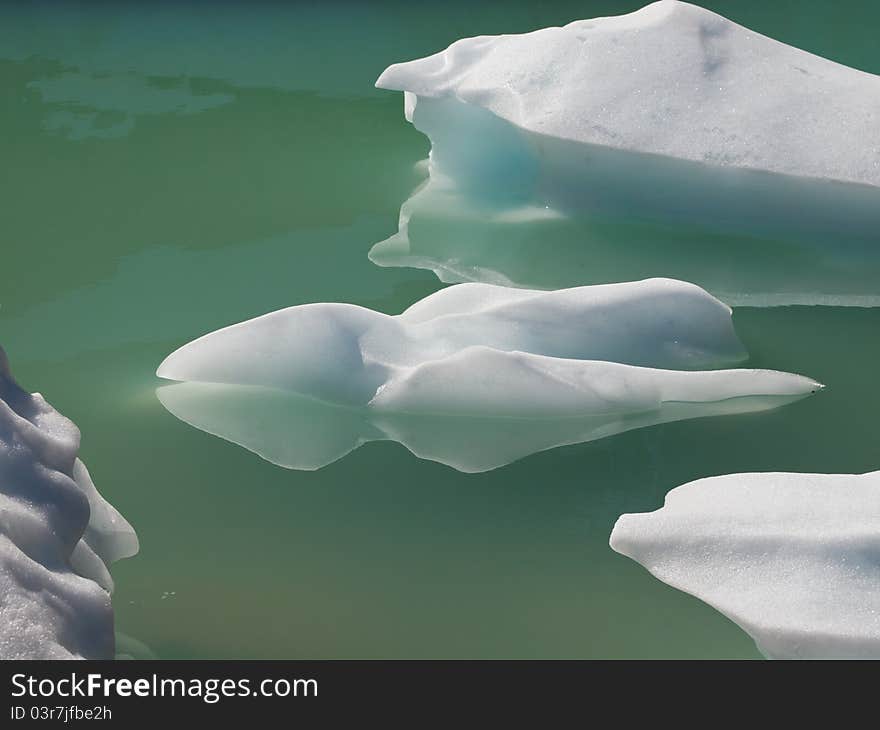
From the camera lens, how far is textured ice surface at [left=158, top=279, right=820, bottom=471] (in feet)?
7.04

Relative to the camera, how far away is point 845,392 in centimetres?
230

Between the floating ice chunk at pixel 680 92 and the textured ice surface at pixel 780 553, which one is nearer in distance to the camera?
the textured ice surface at pixel 780 553

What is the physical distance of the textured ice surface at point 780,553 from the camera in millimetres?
1582

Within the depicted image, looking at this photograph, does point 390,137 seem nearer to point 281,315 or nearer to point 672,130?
point 672,130

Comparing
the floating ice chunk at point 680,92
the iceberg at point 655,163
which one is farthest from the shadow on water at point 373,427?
the floating ice chunk at point 680,92

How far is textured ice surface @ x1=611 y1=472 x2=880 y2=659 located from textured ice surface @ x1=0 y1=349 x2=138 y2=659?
0.66 m

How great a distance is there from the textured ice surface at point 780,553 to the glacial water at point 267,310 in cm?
4

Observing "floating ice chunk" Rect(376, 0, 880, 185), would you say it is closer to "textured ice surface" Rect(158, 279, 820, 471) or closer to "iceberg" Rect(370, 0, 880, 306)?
"iceberg" Rect(370, 0, 880, 306)

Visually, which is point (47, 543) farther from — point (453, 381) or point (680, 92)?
point (680, 92)

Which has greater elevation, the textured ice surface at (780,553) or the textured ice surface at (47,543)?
the textured ice surface at (47,543)

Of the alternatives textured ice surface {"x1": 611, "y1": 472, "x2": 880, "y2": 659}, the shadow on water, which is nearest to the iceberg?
the shadow on water

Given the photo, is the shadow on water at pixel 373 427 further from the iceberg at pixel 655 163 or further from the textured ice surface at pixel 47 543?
the iceberg at pixel 655 163

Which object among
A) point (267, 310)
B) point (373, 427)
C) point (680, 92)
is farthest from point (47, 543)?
point (680, 92)

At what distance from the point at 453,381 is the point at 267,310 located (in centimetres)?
56
